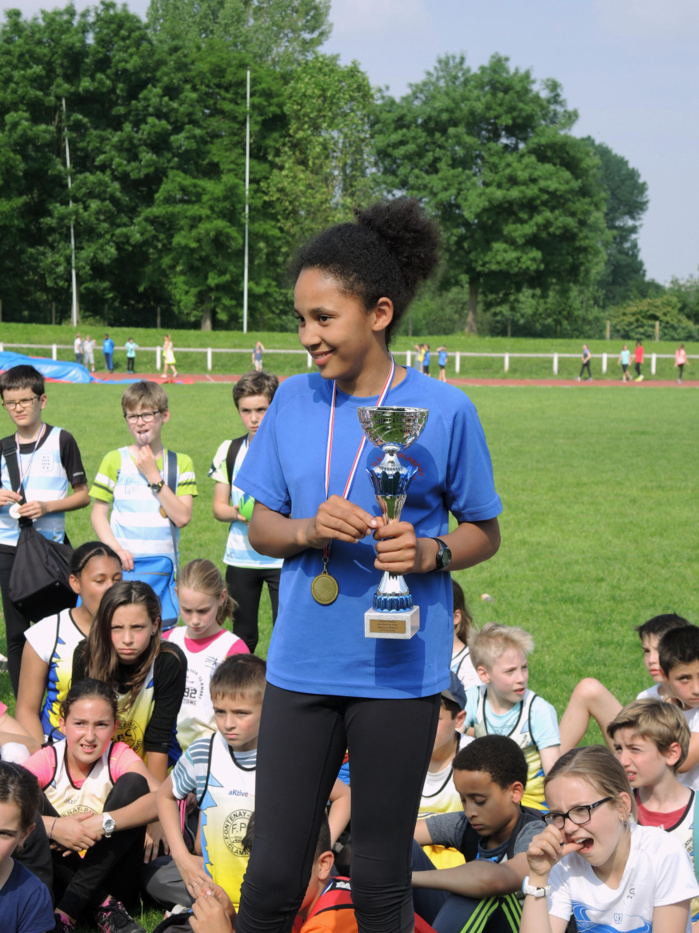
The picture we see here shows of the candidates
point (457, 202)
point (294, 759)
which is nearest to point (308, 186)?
point (457, 202)

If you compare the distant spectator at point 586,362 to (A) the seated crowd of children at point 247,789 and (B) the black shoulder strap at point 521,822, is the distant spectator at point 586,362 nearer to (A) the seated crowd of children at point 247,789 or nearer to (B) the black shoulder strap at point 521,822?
(A) the seated crowd of children at point 247,789

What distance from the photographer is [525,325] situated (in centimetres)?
7556

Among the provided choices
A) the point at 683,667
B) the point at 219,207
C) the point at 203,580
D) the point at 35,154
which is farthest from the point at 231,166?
the point at 683,667

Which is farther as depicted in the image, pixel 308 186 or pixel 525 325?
pixel 525 325

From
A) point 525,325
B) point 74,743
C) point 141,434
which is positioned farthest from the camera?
point 525,325

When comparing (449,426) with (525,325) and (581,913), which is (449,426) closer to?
(581,913)

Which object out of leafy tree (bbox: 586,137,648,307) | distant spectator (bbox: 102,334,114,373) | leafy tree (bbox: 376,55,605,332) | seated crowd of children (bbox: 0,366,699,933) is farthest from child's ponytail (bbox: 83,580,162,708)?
leafy tree (bbox: 586,137,648,307)

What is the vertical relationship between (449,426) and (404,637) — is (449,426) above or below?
above

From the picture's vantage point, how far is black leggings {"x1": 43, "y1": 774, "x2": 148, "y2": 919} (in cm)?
387

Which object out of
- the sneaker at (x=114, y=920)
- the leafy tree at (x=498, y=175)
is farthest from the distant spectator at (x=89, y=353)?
the sneaker at (x=114, y=920)

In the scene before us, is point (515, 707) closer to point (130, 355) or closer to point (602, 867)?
point (602, 867)

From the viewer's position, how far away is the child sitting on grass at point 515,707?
4578 mm

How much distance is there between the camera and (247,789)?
384 centimetres

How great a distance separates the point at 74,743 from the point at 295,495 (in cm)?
203
